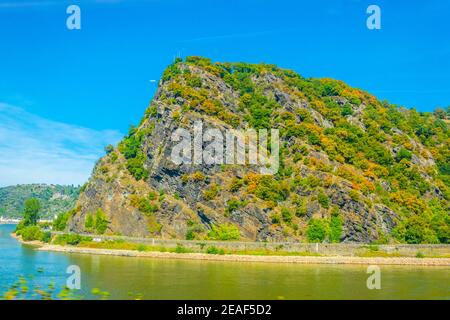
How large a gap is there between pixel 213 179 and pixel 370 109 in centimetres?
5161

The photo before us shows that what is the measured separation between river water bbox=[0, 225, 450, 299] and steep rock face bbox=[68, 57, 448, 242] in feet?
43.4

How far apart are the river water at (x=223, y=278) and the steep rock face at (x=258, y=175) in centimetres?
1323

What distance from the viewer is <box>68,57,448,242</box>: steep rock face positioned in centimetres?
7419

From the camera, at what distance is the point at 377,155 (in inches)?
3659

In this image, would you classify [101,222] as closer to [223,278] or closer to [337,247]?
[223,278]

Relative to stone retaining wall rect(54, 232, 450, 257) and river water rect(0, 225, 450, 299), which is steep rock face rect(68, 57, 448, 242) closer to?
stone retaining wall rect(54, 232, 450, 257)

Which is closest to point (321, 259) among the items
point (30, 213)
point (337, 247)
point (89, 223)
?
point (337, 247)

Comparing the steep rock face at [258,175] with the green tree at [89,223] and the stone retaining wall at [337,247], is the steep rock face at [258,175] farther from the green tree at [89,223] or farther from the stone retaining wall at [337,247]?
the stone retaining wall at [337,247]

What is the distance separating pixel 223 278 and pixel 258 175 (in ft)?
117

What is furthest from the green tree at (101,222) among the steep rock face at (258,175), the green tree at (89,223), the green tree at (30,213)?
the green tree at (30,213)

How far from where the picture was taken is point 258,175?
7894cm

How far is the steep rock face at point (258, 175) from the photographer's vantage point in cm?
7419

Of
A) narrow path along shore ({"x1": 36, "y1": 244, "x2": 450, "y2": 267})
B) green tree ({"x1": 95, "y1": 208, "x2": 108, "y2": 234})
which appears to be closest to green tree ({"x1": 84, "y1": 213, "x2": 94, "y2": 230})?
green tree ({"x1": 95, "y1": 208, "x2": 108, "y2": 234})

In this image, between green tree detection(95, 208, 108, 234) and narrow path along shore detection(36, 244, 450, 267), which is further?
green tree detection(95, 208, 108, 234)
